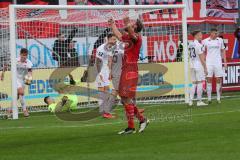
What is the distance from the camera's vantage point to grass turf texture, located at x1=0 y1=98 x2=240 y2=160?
465 inches

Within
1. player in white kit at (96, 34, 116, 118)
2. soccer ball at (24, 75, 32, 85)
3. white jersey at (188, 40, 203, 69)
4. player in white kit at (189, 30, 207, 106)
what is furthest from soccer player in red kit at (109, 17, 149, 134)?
white jersey at (188, 40, 203, 69)

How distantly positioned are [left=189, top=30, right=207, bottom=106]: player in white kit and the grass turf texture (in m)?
2.98

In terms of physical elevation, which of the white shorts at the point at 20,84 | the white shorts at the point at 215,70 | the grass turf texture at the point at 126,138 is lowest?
the grass turf texture at the point at 126,138

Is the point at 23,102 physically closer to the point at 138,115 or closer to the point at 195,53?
the point at 195,53

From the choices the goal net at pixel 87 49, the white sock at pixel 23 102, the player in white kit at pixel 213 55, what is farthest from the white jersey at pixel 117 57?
the player in white kit at pixel 213 55

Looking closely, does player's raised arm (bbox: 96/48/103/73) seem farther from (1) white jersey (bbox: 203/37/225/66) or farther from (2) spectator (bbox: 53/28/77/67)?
(1) white jersey (bbox: 203/37/225/66)

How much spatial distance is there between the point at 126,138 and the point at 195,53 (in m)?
10.0

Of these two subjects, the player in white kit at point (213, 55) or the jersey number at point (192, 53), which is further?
the player in white kit at point (213, 55)

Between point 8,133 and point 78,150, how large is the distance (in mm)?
4055

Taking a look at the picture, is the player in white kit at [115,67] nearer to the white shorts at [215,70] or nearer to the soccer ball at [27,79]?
the soccer ball at [27,79]

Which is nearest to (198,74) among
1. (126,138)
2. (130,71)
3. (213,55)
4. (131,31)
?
(213,55)

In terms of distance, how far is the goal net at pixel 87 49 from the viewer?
77.5 feet

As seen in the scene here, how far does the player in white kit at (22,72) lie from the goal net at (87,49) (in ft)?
3.48

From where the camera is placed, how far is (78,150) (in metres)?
12.6
